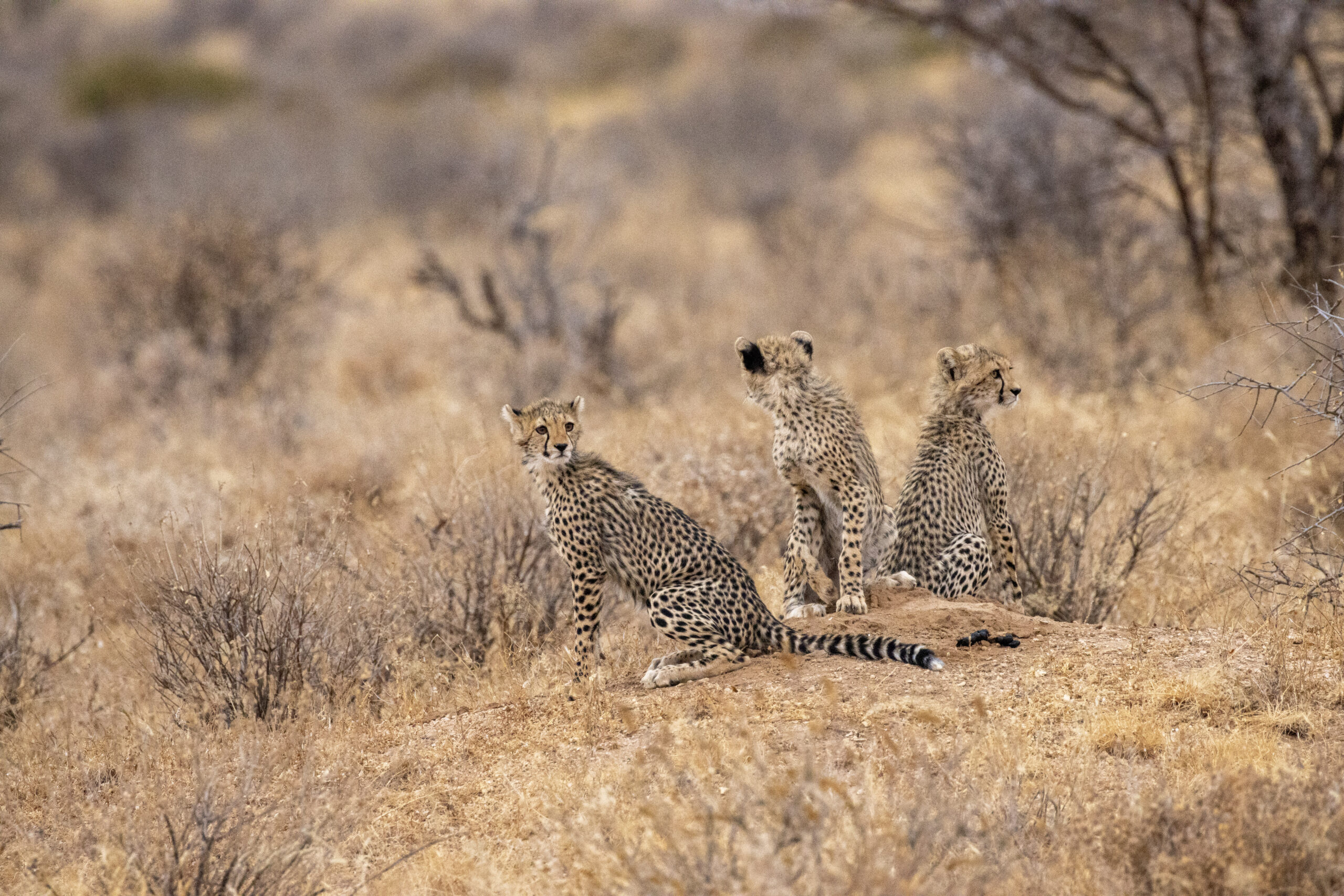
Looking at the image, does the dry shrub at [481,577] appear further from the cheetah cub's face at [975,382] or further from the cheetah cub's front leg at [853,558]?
the cheetah cub's face at [975,382]

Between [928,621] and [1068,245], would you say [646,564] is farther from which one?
[1068,245]


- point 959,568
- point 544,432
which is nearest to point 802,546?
point 959,568

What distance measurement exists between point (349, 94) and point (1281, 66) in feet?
86.3

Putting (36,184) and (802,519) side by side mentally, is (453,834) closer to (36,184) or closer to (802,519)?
(802,519)

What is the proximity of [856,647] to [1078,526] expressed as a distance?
1972 mm

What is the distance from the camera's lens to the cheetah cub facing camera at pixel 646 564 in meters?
5.00

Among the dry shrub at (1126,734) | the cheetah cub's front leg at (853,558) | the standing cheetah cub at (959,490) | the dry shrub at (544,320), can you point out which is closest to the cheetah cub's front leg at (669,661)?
the cheetah cub's front leg at (853,558)

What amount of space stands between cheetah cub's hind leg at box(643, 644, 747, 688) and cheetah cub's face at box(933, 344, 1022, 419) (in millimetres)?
1490

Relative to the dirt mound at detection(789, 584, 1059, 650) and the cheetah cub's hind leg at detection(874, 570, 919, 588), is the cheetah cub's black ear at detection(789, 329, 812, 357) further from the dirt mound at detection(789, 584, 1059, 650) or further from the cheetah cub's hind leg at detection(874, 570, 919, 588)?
the dirt mound at detection(789, 584, 1059, 650)

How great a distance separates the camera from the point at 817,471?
5.50m

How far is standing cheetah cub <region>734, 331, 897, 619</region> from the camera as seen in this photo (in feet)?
17.8

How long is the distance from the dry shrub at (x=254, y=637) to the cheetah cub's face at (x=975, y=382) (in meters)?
2.48

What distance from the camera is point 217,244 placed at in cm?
1200

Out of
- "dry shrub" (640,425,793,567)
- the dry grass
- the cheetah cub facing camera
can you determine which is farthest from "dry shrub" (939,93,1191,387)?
the cheetah cub facing camera
